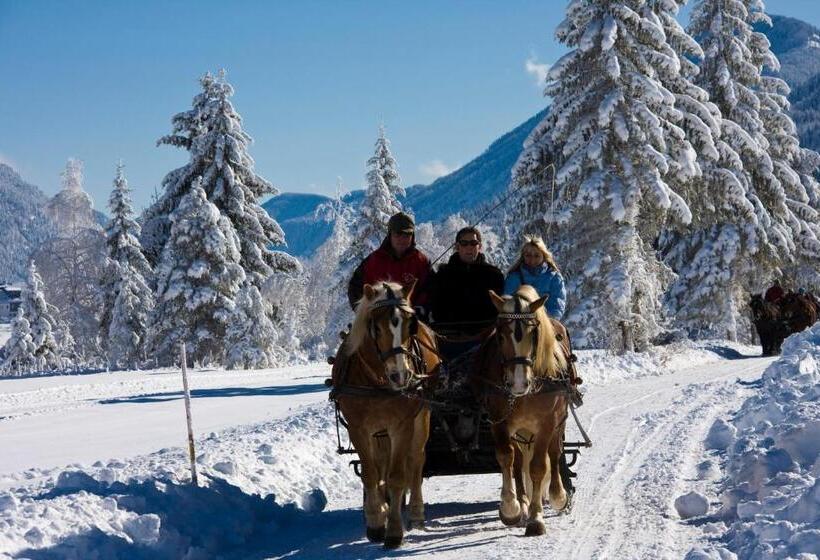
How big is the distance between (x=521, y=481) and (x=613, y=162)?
786 inches

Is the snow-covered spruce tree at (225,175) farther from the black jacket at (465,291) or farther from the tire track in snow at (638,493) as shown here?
the black jacket at (465,291)

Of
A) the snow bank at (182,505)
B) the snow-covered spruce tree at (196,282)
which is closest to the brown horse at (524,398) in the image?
the snow bank at (182,505)

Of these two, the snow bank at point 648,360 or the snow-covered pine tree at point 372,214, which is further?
the snow-covered pine tree at point 372,214

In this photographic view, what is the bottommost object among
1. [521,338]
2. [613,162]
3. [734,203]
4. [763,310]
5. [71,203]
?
[763,310]

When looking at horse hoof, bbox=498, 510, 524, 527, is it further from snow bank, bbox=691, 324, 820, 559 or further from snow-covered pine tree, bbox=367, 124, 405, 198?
snow-covered pine tree, bbox=367, 124, 405, 198

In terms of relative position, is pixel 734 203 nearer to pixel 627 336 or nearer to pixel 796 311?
pixel 796 311

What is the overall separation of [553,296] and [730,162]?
1046 inches

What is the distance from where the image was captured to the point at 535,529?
7.12m

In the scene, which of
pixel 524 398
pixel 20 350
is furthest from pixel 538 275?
pixel 20 350

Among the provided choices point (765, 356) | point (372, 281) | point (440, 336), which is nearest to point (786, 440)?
point (440, 336)

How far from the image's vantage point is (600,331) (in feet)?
85.4

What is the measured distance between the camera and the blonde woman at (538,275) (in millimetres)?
8352

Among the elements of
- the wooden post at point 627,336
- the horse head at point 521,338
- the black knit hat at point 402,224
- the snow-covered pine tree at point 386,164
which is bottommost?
the wooden post at point 627,336

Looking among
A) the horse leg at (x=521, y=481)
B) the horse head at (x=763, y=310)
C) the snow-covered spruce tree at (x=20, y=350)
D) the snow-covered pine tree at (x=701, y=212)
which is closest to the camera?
the horse leg at (x=521, y=481)
